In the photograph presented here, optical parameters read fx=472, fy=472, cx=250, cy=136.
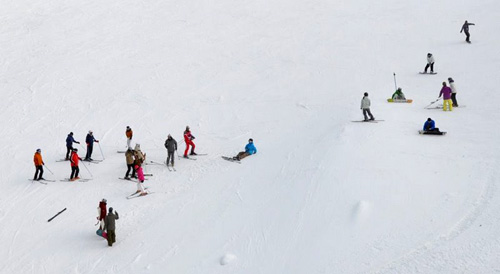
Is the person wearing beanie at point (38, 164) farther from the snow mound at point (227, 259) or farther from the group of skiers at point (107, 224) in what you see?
the snow mound at point (227, 259)

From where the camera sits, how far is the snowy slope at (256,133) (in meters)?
12.4

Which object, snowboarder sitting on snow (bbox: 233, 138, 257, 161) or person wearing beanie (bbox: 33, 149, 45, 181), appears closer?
person wearing beanie (bbox: 33, 149, 45, 181)

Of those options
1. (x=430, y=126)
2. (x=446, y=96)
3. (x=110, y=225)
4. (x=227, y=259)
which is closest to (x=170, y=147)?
(x=110, y=225)

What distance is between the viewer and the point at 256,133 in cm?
2120

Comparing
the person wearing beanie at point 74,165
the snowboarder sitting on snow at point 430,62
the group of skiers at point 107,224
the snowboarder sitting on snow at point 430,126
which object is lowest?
the group of skiers at point 107,224

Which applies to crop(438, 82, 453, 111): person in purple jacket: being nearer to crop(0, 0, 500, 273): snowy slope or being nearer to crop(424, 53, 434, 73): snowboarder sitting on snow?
crop(0, 0, 500, 273): snowy slope

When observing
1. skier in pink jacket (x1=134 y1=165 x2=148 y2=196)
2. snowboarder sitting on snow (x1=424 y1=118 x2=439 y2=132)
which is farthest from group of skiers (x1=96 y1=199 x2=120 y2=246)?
snowboarder sitting on snow (x1=424 y1=118 x2=439 y2=132)

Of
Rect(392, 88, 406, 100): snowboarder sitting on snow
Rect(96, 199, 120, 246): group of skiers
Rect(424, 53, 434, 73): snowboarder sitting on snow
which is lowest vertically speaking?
Rect(96, 199, 120, 246): group of skiers

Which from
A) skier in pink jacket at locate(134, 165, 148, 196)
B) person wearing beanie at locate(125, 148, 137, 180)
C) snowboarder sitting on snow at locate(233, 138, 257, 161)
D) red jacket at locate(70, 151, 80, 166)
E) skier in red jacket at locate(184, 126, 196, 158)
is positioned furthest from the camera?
skier in red jacket at locate(184, 126, 196, 158)

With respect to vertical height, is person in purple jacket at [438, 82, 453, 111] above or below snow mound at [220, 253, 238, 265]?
above

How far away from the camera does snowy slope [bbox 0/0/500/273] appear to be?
12398 mm

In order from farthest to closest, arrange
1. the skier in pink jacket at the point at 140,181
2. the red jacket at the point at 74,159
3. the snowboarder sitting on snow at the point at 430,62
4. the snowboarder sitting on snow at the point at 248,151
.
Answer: the snowboarder sitting on snow at the point at 430,62
the snowboarder sitting on snow at the point at 248,151
the red jacket at the point at 74,159
the skier in pink jacket at the point at 140,181

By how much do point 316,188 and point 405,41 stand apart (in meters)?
18.9

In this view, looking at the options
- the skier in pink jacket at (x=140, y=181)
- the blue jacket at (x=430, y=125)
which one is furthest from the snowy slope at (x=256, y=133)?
the blue jacket at (x=430, y=125)
